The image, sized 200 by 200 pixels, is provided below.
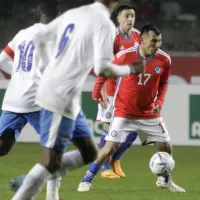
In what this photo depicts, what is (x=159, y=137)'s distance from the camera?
28.7 feet

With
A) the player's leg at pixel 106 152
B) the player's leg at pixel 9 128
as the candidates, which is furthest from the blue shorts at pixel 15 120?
the player's leg at pixel 106 152

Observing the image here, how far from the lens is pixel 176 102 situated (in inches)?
539

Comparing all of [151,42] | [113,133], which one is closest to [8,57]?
[113,133]

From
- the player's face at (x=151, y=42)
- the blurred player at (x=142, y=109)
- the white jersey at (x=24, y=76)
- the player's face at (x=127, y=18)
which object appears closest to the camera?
the white jersey at (x=24, y=76)

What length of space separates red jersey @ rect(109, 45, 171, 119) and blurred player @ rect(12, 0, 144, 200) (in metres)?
2.38

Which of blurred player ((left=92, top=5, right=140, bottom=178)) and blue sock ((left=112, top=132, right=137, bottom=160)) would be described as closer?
blurred player ((left=92, top=5, right=140, bottom=178))

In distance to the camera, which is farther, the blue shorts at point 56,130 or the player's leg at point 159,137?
the player's leg at point 159,137

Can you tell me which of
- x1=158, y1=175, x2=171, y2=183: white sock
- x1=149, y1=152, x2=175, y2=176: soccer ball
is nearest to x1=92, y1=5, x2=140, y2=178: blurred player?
x1=158, y1=175, x2=171, y2=183: white sock

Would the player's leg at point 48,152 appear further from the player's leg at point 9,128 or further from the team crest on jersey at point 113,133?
the team crest on jersey at point 113,133

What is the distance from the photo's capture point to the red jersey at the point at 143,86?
8.73m

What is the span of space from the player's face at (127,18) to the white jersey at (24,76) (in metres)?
2.02

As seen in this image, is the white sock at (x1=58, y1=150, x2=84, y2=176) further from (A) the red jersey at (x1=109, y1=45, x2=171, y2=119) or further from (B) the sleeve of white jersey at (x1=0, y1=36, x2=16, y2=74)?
(A) the red jersey at (x1=109, y1=45, x2=171, y2=119)

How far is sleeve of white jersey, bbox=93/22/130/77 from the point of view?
19.7ft

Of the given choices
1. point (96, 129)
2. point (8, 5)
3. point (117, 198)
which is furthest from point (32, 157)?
point (8, 5)
